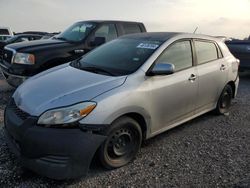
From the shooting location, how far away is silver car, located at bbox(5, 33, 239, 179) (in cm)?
332

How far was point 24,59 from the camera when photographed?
6.64 metres

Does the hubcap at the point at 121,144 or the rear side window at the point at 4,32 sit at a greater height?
the hubcap at the point at 121,144

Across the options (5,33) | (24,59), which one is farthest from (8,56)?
(5,33)

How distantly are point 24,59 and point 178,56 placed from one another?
3455 millimetres

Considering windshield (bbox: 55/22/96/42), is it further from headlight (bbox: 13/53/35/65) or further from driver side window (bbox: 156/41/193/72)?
driver side window (bbox: 156/41/193/72)

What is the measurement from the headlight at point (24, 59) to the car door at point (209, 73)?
338 centimetres

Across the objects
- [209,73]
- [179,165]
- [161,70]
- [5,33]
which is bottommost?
[5,33]

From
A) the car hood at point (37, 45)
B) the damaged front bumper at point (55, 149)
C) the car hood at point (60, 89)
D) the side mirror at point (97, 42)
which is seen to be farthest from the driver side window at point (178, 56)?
the car hood at point (37, 45)

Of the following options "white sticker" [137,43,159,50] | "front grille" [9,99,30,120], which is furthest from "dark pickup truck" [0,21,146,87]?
"white sticker" [137,43,159,50]

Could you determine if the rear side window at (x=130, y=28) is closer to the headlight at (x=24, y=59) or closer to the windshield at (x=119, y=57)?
the headlight at (x=24, y=59)

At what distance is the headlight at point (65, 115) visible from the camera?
3.33m

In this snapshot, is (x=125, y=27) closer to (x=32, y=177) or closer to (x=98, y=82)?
(x=98, y=82)

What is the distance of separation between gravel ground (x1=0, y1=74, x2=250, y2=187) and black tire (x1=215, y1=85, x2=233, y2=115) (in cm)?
58

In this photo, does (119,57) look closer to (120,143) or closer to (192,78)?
(192,78)
